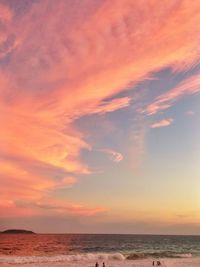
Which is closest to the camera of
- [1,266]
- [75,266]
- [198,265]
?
[1,266]

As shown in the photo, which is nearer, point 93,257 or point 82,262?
point 82,262

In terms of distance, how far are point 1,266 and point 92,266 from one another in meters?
12.8

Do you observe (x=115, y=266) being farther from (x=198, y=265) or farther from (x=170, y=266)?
(x=198, y=265)

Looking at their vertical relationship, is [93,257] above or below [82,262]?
above

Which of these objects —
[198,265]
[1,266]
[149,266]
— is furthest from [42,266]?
[198,265]

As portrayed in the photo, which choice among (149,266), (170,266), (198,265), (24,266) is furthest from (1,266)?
(198,265)

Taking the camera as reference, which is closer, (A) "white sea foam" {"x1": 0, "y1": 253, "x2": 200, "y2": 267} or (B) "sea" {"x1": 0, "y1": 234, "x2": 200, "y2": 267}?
(A) "white sea foam" {"x1": 0, "y1": 253, "x2": 200, "y2": 267}

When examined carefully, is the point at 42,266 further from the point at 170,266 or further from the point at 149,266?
the point at 170,266

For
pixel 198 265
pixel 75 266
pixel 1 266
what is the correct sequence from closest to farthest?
1. pixel 1 266
2. pixel 75 266
3. pixel 198 265

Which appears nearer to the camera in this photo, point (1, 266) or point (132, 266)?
point (1, 266)

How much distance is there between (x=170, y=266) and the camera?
58.9m

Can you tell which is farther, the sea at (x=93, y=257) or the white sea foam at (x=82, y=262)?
the sea at (x=93, y=257)

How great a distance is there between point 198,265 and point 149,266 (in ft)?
26.9

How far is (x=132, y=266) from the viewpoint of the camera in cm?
5566
